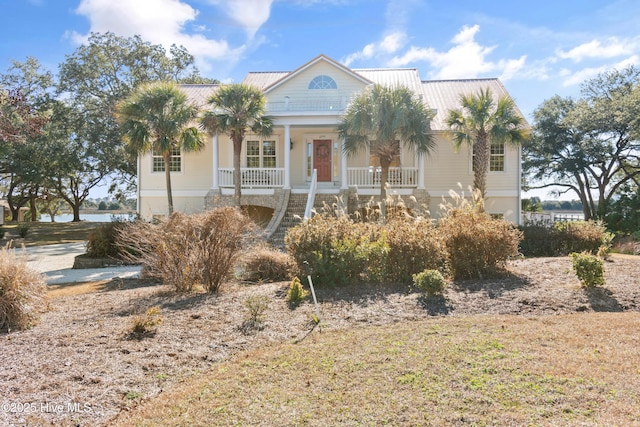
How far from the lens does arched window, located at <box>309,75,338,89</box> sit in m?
20.5

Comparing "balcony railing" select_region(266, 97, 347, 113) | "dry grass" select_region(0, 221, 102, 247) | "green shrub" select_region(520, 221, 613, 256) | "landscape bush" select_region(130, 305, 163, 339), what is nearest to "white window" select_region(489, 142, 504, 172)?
"balcony railing" select_region(266, 97, 347, 113)

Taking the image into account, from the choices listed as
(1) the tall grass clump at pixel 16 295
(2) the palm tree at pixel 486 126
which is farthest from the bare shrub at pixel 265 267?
(2) the palm tree at pixel 486 126

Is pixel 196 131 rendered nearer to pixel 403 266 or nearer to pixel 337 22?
pixel 337 22

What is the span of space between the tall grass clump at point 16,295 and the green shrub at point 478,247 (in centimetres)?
715

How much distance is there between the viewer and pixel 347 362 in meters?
4.60

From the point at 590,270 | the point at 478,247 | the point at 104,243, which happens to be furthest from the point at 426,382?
the point at 104,243

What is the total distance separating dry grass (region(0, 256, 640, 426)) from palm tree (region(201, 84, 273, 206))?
35.9 feet

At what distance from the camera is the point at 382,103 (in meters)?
16.3

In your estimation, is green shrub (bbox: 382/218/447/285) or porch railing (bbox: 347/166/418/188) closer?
green shrub (bbox: 382/218/447/285)

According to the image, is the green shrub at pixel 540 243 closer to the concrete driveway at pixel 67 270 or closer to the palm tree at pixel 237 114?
the palm tree at pixel 237 114

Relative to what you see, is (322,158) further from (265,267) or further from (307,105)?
(265,267)

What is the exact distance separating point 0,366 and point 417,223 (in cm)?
694

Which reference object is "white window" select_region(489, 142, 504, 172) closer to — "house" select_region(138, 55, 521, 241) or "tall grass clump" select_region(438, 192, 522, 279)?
"house" select_region(138, 55, 521, 241)

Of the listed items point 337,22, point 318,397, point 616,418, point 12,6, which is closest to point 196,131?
point 12,6
